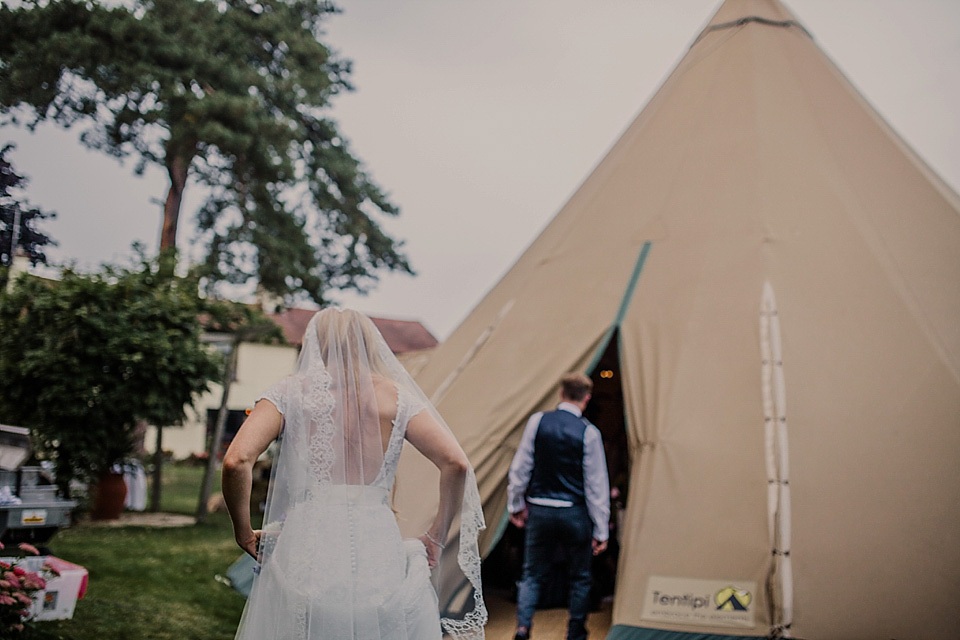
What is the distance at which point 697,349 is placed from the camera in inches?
201

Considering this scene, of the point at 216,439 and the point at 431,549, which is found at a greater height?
the point at 431,549

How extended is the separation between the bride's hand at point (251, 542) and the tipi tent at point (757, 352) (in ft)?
2.32

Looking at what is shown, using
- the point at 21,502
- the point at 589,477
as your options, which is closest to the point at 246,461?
the point at 589,477

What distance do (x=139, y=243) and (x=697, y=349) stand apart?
24.3 ft

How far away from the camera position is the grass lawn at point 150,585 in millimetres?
4902

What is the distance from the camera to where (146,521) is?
33.0 ft

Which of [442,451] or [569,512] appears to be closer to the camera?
[442,451]

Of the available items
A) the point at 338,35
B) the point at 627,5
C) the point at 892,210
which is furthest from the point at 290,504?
the point at 338,35

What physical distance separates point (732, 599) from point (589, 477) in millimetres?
989

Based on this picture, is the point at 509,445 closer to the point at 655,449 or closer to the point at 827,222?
the point at 655,449

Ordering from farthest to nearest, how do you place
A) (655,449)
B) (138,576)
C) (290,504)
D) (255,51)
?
(255,51) → (138,576) → (655,449) → (290,504)

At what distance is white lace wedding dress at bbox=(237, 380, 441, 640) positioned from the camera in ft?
8.00

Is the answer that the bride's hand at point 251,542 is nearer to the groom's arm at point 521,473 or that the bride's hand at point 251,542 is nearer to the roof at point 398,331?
the groom's arm at point 521,473

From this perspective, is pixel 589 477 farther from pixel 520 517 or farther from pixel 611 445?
pixel 611 445
